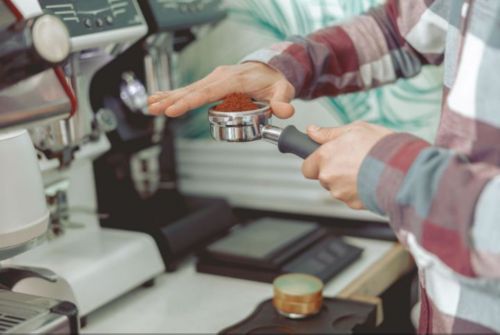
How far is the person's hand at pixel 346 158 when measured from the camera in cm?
73

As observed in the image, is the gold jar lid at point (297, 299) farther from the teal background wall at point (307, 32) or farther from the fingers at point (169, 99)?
the teal background wall at point (307, 32)

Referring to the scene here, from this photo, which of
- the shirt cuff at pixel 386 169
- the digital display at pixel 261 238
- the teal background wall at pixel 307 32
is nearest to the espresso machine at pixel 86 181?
the digital display at pixel 261 238

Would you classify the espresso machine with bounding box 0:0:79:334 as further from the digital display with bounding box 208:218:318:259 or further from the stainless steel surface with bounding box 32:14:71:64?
the digital display with bounding box 208:218:318:259

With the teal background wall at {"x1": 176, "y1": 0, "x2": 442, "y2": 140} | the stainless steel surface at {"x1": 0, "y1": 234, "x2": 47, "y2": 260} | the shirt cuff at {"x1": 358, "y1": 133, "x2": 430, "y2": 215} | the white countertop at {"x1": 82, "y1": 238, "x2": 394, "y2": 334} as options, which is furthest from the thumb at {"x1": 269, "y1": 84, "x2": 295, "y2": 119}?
the teal background wall at {"x1": 176, "y1": 0, "x2": 442, "y2": 140}

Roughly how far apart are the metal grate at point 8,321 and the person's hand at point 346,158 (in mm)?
342

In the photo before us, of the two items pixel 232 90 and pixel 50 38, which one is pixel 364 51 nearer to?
pixel 232 90

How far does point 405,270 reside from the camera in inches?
60.9

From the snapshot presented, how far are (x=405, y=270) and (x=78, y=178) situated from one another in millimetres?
725

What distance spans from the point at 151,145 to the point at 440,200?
95 centimetres

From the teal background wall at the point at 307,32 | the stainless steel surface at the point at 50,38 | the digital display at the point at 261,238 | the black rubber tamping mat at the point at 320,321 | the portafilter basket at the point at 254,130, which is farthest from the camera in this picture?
the teal background wall at the point at 307,32

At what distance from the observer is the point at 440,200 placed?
65 centimetres

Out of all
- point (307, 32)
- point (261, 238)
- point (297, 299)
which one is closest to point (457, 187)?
point (297, 299)

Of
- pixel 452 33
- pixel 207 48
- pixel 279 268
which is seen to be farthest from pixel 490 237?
pixel 207 48

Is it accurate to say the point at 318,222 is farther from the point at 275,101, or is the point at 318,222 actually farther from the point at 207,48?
the point at 275,101
